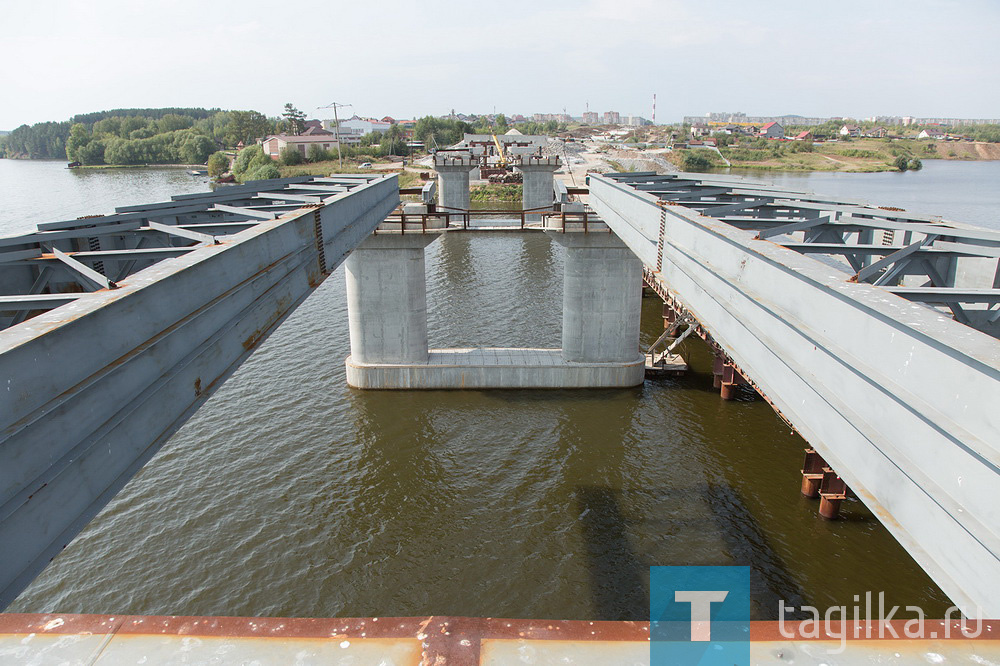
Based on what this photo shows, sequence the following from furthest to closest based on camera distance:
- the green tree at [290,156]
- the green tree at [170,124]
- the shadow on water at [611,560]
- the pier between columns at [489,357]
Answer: the green tree at [170,124]
the green tree at [290,156]
the pier between columns at [489,357]
the shadow on water at [611,560]

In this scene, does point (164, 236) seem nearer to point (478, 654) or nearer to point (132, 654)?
point (132, 654)

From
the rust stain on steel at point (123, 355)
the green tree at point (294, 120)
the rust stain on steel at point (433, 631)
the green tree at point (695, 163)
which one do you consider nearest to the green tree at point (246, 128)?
the green tree at point (294, 120)

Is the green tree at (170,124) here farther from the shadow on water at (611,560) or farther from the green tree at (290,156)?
the shadow on water at (611,560)

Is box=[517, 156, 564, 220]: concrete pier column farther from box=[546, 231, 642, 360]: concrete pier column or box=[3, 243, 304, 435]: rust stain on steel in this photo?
box=[3, 243, 304, 435]: rust stain on steel

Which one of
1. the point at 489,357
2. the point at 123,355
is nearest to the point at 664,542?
the point at 489,357

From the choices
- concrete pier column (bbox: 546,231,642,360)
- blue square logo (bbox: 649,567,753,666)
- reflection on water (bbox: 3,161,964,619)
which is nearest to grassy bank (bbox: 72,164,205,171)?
reflection on water (bbox: 3,161,964,619)

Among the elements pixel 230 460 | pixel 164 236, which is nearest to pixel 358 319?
pixel 230 460

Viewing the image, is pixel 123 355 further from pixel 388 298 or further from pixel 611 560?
pixel 388 298
